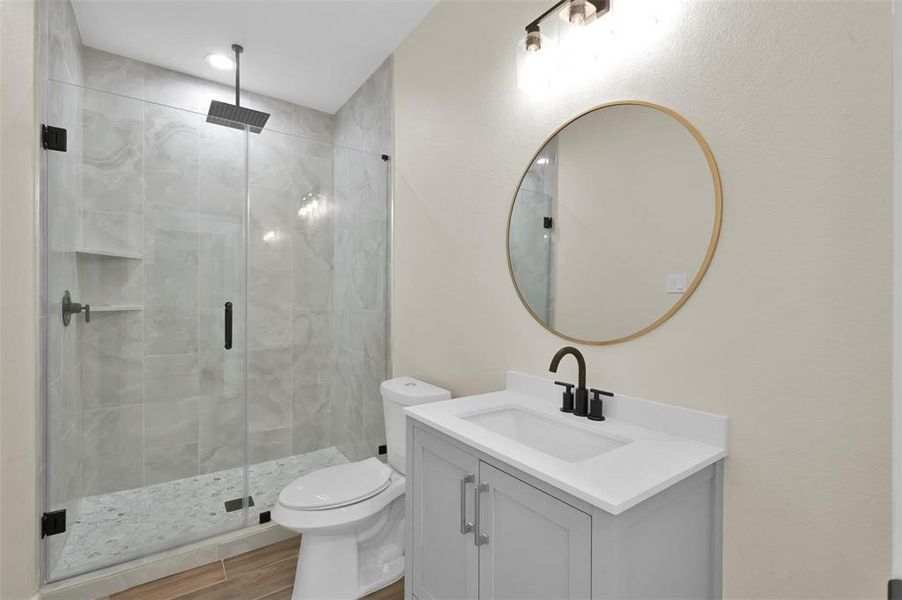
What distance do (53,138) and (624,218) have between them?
84.5 inches

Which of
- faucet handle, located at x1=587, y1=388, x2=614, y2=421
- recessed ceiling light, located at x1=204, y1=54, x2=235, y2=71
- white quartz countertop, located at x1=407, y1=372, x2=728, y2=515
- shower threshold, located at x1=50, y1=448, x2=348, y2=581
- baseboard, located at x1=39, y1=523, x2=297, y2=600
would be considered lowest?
baseboard, located at x1=39, y1=523, x2=297, y2=600

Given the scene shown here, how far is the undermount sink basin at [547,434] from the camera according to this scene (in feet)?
3.96

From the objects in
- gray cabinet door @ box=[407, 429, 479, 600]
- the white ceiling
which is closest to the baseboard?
gray cabinet door @ box=[407, 429, 479, 600]

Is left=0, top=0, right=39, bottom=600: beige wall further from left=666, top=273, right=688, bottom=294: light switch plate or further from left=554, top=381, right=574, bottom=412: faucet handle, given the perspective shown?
left=666, top=273, right=688, bottom=294: light switch plate

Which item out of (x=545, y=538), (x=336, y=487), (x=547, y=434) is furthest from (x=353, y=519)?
(x=545, y=538)

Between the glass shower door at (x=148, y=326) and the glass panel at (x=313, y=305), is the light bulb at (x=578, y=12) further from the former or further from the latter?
the glass shower door at (x=148, y=326)

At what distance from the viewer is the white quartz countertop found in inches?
33.3

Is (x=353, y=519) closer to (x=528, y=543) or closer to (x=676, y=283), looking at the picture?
(x=528, y=543)

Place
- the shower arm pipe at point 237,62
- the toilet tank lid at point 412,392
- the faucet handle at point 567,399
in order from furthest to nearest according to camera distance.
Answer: the shower arm pipe at point 237,62 < the toilet tank lid at point 412,392 < the faucet handle at point 567,399

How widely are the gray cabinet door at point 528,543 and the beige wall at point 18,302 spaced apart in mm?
1591

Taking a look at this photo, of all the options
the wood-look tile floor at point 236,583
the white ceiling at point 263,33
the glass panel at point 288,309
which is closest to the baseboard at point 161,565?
the wood-look tile floor at point 236,583

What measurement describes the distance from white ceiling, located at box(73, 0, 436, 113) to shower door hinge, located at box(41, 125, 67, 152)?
2.89ft

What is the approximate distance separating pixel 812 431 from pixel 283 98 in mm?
3341

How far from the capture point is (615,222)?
4.22ft
